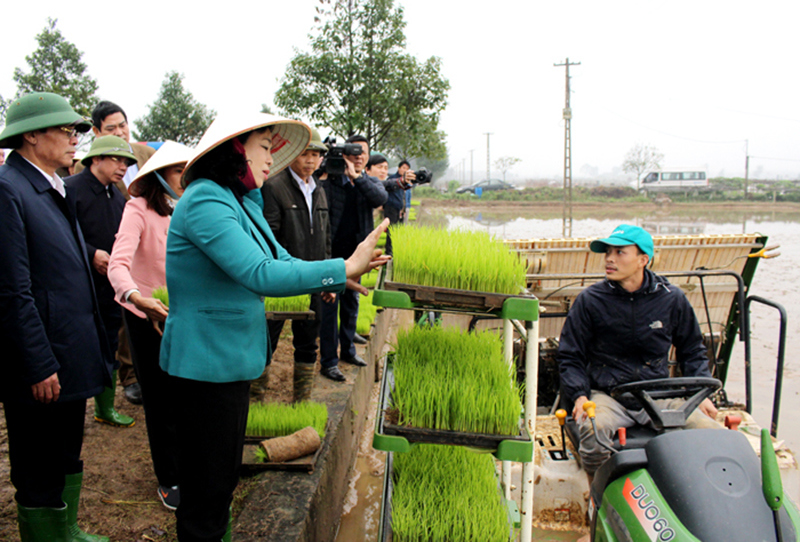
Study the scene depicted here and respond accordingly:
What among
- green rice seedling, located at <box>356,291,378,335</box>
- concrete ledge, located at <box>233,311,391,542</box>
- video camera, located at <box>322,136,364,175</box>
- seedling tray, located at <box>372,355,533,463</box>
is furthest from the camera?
green rice seedling, located at <box>356,291,378,335</box>

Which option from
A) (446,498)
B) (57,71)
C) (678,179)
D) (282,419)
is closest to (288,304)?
(282,419)

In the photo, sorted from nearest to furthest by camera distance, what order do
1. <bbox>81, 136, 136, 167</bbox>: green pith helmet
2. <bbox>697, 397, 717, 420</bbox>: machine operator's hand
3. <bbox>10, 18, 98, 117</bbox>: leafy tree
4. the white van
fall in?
<bbox>697, 397, 717, 420</bbox>: machine operator's hand, <bbox>81, 136, 136, 167</bbox>: green pith helmet, <bbox>10, 18, 98, 117</bbox>: leafy tree, the white van

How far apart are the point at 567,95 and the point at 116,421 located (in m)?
26.4

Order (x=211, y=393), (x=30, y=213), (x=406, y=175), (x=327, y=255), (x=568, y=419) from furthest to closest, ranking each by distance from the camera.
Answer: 1. (x=406, y=175)
2. (x=327, y=255)
3. (x=568, y=419)
4. (x=30, y=213)
5. (x=211, y=393)

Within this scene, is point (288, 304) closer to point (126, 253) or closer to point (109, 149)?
point (126, 253)

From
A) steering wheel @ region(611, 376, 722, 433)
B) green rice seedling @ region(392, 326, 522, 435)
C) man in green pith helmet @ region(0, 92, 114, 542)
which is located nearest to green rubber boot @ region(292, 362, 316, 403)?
green rice seedling @ region(392, 326, 522, 435)

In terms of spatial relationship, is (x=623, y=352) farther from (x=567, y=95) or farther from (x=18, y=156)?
(x=567, y=95)

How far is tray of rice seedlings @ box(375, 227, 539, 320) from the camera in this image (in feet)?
6.30

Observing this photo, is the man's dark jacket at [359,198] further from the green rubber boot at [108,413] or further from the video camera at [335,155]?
the green rubber boot at [108,413]

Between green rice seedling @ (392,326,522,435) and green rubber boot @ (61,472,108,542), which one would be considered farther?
green rubber boot @ (61,472,108,542)

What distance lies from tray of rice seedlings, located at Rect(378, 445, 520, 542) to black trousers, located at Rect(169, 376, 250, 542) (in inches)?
28.1

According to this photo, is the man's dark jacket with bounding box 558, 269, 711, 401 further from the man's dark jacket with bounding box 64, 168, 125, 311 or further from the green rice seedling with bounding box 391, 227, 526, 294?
Answer: the man's dark jacket with bounding box 64, 168, 125, 311

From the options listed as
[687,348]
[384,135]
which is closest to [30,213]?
[687,348]

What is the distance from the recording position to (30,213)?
6.37ft
